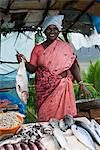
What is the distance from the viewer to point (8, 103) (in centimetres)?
457

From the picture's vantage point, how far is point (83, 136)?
345cm

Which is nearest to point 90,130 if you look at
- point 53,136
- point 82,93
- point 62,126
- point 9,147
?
point 62,126

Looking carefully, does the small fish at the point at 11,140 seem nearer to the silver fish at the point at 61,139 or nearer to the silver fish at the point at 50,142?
the silver fish at the point at 50,142

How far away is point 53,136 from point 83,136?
0.85ft

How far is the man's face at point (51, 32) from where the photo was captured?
459 centimetres

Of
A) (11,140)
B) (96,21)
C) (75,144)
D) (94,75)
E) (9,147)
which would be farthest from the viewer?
(94,75)

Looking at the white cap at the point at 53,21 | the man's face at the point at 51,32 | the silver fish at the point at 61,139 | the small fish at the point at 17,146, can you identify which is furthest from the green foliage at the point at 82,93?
the small fish at the point at 17,146

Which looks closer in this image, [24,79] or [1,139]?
[1,139]

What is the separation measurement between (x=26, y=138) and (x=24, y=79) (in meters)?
1.30

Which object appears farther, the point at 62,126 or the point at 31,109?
the point at 31,109

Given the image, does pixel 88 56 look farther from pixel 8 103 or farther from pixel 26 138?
pixel 26 138

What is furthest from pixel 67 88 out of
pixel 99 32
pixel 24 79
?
pixel 99 32

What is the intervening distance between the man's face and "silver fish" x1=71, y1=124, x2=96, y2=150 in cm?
143

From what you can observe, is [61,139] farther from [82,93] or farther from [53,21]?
[53,21]
